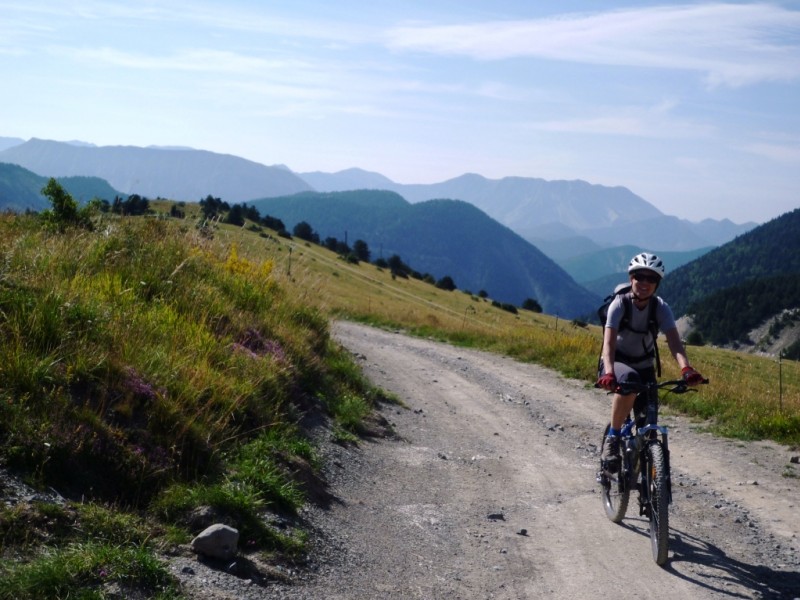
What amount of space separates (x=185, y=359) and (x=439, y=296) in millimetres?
59329

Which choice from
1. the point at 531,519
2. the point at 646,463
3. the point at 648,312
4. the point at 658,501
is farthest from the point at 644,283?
the point at 531,519

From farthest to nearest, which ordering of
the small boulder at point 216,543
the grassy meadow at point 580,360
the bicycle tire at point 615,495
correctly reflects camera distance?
the grassy meadow at point 580,360 < the bicycle tire at point 615,495 < the small boulder at point 216,543

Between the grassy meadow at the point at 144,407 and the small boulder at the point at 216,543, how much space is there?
0.62 ft

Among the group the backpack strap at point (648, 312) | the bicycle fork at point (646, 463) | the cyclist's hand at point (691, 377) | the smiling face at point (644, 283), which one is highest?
the smiling face at point (644, 283)

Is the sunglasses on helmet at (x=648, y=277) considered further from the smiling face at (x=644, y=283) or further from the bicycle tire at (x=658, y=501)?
the bicycle tire at (x=658, y=501)

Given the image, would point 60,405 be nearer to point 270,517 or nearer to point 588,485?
point 270,517

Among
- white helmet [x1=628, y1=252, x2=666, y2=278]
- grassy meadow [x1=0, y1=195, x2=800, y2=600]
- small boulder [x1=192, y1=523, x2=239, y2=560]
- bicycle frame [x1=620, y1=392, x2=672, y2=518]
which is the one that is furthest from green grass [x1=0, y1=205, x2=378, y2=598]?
white helmet [x1=628, y1=252, x2=666, y2=278]

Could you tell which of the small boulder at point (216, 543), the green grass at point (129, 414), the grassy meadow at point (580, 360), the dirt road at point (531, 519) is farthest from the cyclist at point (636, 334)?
the grassy meadow at point (580, 360)

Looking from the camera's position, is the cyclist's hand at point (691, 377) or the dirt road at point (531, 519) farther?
the cyclist's hand at point (691, 377)

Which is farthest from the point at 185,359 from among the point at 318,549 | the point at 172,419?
the point at 318,549

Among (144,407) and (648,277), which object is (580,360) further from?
(144,407)

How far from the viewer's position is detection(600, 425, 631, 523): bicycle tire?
651 centimetres

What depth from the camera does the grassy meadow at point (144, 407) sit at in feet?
14.5

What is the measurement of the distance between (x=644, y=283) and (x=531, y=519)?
234 centimetres
